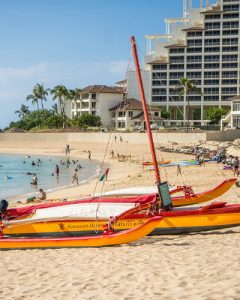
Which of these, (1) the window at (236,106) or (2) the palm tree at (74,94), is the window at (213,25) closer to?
(1) the window at (236,106)

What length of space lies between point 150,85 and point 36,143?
32090mm

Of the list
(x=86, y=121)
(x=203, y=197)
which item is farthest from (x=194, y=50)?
(x=203, y=197)

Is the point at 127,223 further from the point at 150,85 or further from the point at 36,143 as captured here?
the point at 150,85

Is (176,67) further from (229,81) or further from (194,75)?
(229,81)

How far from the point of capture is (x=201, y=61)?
4281 inches

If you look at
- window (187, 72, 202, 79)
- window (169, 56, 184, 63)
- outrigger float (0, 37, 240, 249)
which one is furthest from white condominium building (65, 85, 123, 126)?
outrigger float (0, 37, 240, 249)

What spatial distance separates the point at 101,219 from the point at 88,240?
159cm

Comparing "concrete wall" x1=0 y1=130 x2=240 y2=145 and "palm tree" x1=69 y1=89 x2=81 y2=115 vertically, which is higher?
"palm tree" x1=69 y1=89 x2=81 y2=115

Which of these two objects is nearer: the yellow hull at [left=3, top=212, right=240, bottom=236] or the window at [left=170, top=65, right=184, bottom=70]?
the yellow hull at [left=3, top=212, right=240, bottom=236]

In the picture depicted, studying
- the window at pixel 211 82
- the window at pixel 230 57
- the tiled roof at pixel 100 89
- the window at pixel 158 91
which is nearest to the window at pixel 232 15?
the window at pixel 230 57

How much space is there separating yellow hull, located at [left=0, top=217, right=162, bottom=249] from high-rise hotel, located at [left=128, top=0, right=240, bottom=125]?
92358 mm

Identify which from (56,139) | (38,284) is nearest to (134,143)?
(56,139)

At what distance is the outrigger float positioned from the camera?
13.8 m

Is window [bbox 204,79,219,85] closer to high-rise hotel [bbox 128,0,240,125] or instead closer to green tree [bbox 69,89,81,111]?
high-rise hotel [bbox 128,0,240,125]
